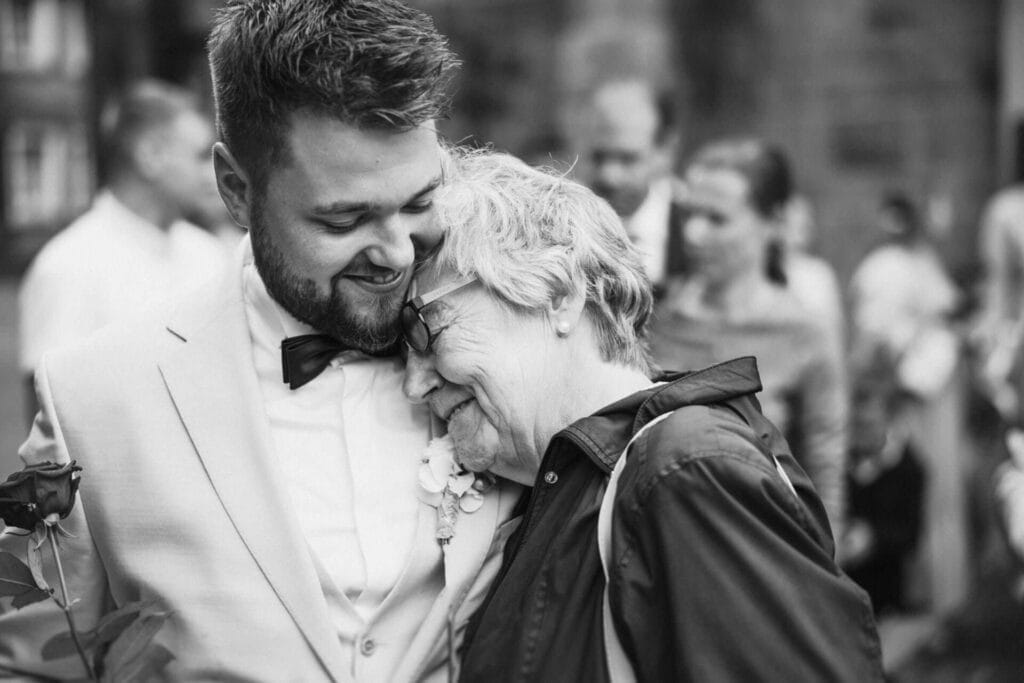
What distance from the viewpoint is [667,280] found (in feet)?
14.8

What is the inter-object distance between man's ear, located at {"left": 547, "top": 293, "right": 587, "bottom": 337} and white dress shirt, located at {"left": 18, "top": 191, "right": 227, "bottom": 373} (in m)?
2.23

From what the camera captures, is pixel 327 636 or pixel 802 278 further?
pixel 802 278

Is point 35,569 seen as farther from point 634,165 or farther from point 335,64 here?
point 634,165

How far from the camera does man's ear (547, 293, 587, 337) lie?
2316mm

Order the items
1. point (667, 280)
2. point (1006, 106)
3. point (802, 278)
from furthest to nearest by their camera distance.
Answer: point (1006, 106), point (802, 278), point (667, 280)

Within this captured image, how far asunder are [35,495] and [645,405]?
36.4 inches

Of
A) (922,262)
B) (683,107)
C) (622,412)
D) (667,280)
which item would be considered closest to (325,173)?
(622,412)

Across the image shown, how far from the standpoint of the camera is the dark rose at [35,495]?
2055 millimetres

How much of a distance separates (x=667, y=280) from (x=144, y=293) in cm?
179

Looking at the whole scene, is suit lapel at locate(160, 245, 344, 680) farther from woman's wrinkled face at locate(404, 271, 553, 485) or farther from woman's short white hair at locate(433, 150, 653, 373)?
woman's short white hair at locate(433, 150, 653, 373)

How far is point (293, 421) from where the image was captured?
2.50 m

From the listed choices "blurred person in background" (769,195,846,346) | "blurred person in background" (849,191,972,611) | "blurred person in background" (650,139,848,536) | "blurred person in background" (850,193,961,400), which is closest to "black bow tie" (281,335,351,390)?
"blurred person in background" (650,139,848,536)

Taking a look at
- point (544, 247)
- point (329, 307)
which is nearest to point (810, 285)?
point (544, 247)

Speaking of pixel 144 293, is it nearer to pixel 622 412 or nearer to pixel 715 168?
pixel 715 168
